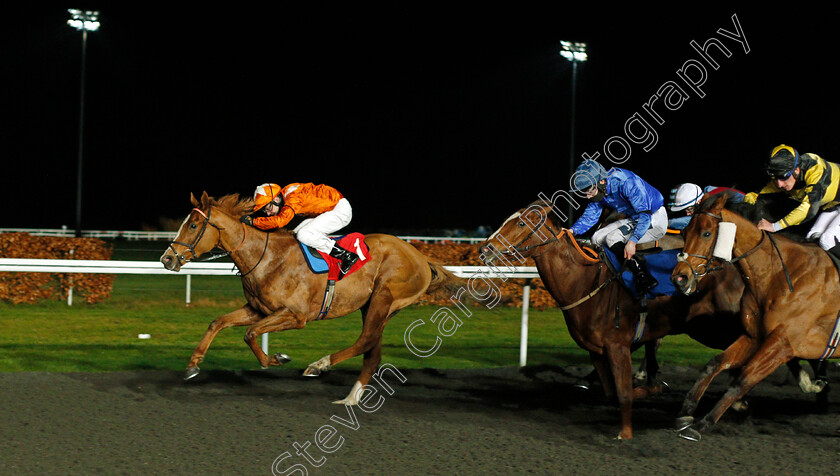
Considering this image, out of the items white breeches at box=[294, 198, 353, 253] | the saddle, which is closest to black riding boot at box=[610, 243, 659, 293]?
the saddle

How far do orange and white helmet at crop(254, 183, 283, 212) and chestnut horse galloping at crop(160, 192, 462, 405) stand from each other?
131 mm

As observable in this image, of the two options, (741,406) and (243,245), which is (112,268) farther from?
(741,406)

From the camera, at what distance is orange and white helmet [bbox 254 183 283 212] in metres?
5.64

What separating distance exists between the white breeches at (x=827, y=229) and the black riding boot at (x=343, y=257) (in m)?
3.17

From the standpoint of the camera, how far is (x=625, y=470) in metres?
3.62

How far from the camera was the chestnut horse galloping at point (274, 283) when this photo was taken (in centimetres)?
528

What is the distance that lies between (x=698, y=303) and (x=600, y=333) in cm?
95

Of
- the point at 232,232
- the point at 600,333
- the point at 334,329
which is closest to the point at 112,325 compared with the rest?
the point at 334,329

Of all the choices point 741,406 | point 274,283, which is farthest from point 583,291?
point 274,283

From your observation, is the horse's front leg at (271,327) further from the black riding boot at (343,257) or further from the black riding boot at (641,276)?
the black riding boot at (641,276)

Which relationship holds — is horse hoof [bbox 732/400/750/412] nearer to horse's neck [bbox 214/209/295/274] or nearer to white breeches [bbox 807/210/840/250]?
white breeches [bbox 807/210/840/250]

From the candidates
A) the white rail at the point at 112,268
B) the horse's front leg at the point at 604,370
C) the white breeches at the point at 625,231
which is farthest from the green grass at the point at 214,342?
the horse's front leg at the point at 604,370

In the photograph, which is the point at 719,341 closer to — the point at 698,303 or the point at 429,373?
the point at 698,303

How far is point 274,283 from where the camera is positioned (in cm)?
543
